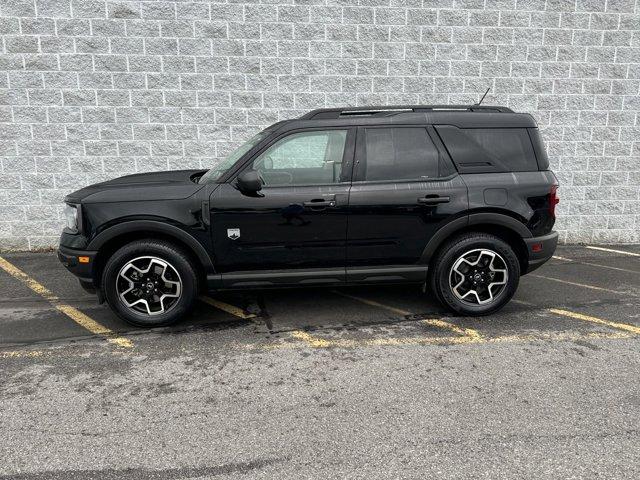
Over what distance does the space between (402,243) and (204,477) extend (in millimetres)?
2691

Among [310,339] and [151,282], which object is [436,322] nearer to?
[310,339]

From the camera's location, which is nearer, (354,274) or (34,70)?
(354,274)

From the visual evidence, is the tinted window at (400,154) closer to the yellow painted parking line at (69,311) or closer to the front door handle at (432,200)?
the front door handle at (432,200)

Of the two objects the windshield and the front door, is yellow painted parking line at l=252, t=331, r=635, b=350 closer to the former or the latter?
Answer: the front door

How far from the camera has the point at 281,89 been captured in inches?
290

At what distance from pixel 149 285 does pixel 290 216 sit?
1.39 meters

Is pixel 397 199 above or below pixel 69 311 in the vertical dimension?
above

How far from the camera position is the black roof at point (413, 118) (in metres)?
4.58

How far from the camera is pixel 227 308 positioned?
506cm

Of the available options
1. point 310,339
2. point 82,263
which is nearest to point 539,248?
point 310,339

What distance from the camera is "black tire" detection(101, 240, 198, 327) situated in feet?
14.3

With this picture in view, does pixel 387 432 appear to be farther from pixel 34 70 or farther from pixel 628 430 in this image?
pixel 34 70

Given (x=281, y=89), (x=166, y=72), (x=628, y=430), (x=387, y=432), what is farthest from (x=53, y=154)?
(x=628, y=430)

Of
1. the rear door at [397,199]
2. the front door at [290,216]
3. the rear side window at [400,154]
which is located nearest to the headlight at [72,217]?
the front door at [290,216]
